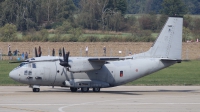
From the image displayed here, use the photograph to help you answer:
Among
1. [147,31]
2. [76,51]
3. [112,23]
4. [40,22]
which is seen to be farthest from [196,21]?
[40,22]

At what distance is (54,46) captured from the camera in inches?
2867

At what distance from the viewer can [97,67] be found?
3156 cm

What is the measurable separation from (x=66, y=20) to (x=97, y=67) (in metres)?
49.2

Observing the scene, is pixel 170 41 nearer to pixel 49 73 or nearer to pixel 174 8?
pixel 49 73

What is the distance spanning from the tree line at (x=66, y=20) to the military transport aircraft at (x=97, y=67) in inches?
1646

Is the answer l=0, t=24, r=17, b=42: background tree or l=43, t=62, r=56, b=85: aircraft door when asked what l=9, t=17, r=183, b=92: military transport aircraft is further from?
l=0, t=24, r=17, b=42: background tree

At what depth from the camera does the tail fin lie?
107 feet

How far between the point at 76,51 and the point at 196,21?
19.3 m
